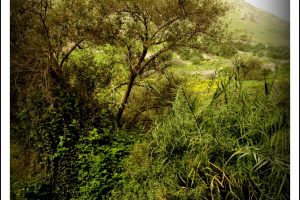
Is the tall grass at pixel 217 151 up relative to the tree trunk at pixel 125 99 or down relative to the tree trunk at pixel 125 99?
down

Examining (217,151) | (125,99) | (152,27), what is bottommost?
(217,151)

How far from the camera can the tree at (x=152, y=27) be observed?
4109 millimetres

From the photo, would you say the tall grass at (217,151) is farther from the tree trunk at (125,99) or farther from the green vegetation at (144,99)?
the tree trunk at (125,99)

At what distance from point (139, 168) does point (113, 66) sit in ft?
2.74

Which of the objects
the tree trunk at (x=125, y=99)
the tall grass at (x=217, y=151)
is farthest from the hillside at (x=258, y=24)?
the tree trunk at (x=125, y=99)

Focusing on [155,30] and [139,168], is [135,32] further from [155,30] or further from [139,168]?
[139,168]

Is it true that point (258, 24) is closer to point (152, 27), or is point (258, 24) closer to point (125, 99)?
point (152, 27)

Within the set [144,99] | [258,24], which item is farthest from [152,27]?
[258,24]

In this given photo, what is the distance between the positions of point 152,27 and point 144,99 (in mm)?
565

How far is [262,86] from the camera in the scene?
13.0 ft

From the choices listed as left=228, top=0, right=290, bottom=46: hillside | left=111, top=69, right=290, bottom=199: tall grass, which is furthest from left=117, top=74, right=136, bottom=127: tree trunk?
left=228, top=0, right=290, bottom=46: hillside

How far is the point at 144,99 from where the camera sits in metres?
4.22

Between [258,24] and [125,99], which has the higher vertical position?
[258,24]

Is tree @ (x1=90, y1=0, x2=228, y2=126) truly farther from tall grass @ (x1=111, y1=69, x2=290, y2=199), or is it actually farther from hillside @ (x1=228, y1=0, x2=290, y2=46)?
tall grass @ (x1=111, y1=69, x2=290, y2=199)
